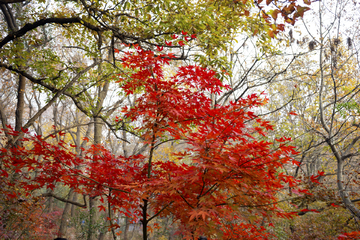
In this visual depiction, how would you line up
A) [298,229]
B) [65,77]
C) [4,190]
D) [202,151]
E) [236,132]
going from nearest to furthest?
[202,151] < [236,132] < [4,190] < [65,77] < [298,229]

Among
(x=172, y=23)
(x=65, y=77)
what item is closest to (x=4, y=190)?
(x=65, y=77)

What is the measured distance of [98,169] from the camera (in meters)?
2.97

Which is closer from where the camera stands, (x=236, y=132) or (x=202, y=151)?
(x=202, y=151)

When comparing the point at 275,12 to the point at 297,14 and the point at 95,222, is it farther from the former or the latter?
the point at 95,222

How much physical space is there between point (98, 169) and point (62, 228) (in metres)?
7.33

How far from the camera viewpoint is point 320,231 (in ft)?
17.2

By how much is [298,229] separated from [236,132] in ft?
18.3

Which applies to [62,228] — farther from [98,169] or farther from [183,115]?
[183,115]

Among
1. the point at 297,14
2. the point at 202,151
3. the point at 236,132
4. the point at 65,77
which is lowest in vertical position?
the point at 202,151

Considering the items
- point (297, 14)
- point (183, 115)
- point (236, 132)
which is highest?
point (297, 14)

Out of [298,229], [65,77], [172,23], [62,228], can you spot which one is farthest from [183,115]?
[62,228]

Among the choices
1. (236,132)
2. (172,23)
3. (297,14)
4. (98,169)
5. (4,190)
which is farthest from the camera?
(172,23)

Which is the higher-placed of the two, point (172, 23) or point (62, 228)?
point (172, 23)

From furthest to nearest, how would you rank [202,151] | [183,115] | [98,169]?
[98,169], [183,115], [202,151]
